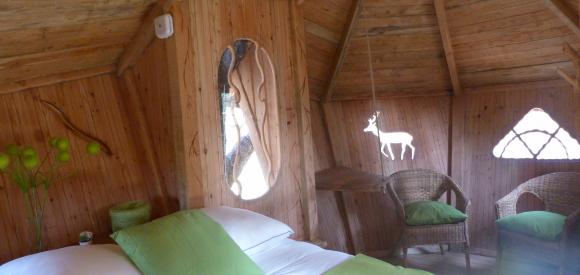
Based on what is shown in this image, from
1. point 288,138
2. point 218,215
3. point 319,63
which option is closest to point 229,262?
point 218,215

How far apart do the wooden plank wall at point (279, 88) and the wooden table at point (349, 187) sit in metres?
0.41

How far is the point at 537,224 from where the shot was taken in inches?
121

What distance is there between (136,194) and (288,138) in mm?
1061

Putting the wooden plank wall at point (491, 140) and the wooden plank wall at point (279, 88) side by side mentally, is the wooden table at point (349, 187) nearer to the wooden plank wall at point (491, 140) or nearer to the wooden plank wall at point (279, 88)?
the wooden plank wall at point (279, 88)

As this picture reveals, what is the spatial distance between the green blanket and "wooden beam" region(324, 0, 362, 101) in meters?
2.06

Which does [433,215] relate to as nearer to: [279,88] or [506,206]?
[506,206]

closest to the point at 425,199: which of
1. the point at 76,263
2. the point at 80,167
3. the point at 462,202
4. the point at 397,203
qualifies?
the point at 462,202

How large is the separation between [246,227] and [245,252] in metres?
0.13

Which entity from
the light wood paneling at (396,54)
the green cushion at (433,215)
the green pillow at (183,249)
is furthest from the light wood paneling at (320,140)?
the green pillow at (183,249)

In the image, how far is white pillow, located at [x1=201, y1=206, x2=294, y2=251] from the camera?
218cm

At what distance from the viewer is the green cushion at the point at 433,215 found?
11.1 ft

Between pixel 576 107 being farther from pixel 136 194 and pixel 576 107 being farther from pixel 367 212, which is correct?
pixel 136 194

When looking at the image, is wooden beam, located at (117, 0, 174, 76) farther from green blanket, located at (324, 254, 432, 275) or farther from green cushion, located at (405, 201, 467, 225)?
green cushion, located at (405, 201, 467, 225)

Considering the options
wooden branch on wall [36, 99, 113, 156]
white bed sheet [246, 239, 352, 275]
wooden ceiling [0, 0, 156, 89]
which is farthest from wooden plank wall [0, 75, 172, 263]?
white bed sheet [246, 239, 352, 275]
